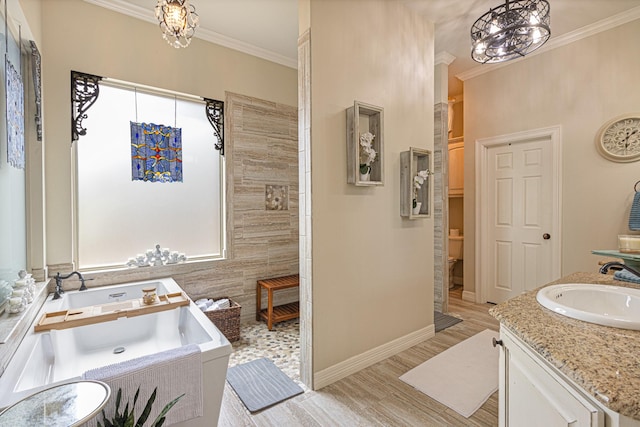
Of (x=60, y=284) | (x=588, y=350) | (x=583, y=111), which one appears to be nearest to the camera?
(x=588, y=350)

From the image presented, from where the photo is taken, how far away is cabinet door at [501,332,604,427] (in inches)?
29.5

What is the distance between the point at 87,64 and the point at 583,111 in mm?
4670

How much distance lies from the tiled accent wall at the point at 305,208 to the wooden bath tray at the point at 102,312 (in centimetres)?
92

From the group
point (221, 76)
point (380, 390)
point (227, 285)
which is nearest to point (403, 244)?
point (380, 390)

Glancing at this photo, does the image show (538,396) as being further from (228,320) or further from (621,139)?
(621,139)

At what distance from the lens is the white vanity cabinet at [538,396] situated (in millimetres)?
719

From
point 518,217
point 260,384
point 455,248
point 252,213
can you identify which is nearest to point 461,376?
point 260,384

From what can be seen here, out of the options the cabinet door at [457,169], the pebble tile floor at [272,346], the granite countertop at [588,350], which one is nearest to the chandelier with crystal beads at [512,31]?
the granite countertop at [588,350]

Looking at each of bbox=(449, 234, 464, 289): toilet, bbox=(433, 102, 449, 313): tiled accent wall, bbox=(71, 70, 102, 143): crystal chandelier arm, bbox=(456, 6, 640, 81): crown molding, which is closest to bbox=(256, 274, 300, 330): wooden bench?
bbox=(433, 102, 449, 313): tiled accent wall

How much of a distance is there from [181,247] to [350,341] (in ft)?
6.16

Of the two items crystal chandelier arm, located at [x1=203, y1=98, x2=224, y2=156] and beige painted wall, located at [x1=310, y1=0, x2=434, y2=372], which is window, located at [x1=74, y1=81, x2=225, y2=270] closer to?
crystal chandelier arm, located at [x1=203, y1=98, x2=224, y2=156]

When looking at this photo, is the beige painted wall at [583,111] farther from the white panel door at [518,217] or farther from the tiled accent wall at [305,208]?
the tiled accent wall at [305,208]

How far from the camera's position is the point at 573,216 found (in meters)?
3.17

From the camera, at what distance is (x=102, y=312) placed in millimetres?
2057
